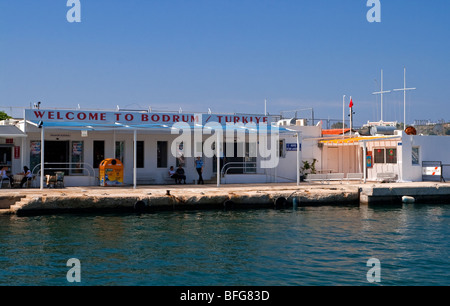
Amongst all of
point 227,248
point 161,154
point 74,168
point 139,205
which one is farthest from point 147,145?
point 227,248

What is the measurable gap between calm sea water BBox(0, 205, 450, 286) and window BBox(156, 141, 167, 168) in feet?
25.5

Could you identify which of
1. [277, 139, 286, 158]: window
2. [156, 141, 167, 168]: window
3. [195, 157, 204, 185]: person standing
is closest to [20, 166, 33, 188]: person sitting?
[156, 141, 167, 168]: window

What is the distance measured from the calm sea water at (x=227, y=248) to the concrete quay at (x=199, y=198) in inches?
25.4

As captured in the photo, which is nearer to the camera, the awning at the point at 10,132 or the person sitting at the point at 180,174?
the awning at the point at 10,132

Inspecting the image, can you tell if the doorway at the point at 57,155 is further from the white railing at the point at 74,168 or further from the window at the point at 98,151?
the window at the point at 98,151

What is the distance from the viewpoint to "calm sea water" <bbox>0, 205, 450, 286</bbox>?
11.9 m

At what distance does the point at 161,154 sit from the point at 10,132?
7557 millimetres

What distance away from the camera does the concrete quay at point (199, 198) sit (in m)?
20.5

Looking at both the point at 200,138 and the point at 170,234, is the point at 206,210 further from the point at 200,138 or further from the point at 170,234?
the point at 200,138

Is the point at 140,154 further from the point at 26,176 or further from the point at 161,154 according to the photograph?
the point at 26,176

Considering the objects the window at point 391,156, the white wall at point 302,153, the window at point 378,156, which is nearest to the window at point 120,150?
the white wall at point 302,153

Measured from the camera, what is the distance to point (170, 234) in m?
16.6

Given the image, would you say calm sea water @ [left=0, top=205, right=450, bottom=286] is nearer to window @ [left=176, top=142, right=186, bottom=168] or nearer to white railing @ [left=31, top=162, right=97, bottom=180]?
white railing @ [left=31, top=162, right=97, bottom=180]
